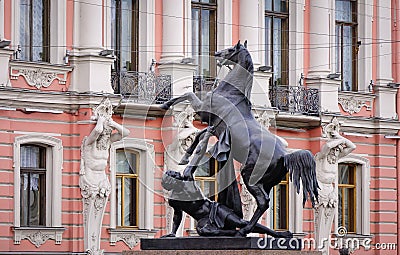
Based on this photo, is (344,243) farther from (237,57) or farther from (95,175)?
(237,57)

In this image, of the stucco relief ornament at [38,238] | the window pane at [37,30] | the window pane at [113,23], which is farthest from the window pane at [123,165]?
the window pane at [37,30]

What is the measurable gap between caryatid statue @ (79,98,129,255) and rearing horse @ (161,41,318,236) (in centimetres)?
1213

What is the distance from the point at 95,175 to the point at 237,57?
40.9ft

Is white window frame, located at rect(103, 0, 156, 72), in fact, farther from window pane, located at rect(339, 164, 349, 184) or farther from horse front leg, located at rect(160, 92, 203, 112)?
horse front leg, located at rect(160, 92, 203, 112)

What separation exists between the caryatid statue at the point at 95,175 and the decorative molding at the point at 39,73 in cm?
98

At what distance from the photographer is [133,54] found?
3303 centimetres

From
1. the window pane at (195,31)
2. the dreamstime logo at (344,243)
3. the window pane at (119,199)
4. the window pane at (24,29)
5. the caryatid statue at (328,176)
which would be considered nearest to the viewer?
the window pane at (24,29)

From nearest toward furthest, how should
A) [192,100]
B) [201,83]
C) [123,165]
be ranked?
[192,100]
[201,83]
[123,165]

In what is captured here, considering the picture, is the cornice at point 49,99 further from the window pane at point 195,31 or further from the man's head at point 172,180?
the man's head at point 172,180

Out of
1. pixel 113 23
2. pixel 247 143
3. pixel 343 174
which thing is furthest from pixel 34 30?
pixel 247 143

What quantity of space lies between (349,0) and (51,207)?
1018cm

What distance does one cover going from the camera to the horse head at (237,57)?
62.8 feet

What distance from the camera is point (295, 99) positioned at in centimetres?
3562

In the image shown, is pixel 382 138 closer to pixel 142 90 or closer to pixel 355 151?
pixel 355 151
